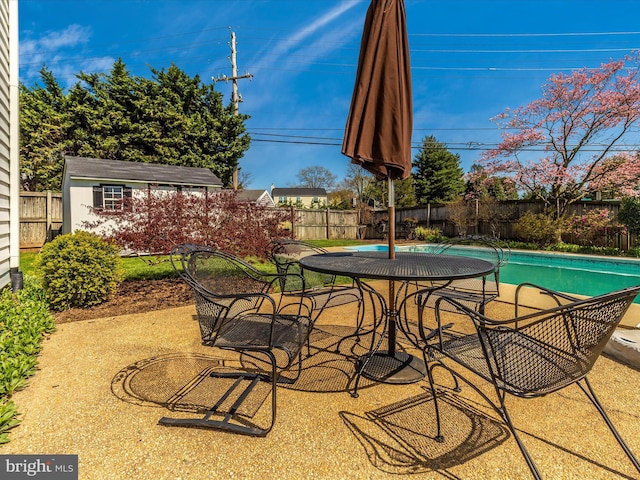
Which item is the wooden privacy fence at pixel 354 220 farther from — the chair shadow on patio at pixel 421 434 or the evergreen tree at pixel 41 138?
the evergreen tree at pixel 41 138

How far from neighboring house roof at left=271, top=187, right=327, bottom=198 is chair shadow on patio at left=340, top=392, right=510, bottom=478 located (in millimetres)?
39470

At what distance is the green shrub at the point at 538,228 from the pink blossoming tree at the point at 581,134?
0.56 metres

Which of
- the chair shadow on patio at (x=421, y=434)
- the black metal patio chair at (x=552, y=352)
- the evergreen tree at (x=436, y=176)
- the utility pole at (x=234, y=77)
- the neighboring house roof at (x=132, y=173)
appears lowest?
the chair shadow on patio at (x=421, y=434)

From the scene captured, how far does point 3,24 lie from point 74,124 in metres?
15.6

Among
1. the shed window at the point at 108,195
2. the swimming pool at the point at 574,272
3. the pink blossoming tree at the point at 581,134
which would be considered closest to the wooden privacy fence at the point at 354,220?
the pink blossoming tree at the point at 581,134

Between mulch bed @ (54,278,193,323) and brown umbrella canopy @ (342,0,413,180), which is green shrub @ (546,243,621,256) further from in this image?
mulch bed @ (54,278,193,323)

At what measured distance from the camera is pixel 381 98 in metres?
2.21

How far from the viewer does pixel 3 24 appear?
398 centimetres

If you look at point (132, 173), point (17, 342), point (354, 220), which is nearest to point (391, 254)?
point (17, 342)

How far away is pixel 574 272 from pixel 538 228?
3.95m

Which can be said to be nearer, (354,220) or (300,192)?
(354,220)

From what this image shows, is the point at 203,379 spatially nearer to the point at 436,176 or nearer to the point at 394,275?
the point at 394,275

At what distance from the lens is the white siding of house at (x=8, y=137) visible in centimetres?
387

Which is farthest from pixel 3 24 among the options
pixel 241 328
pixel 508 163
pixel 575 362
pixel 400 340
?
pixel 508 163
